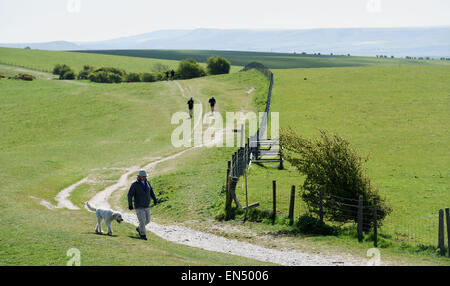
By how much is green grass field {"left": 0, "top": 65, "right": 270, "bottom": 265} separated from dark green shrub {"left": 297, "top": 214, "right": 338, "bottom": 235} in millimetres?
5152

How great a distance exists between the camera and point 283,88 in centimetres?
8850

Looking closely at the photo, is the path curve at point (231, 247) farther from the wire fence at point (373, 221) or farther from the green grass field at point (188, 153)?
the wire fence at point (373, 221)

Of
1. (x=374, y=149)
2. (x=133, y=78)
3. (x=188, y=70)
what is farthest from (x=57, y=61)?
(x=374, y=149)

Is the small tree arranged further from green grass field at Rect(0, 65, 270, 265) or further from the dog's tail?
the dog's tail

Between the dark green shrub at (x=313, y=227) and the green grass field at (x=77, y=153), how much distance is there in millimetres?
5152

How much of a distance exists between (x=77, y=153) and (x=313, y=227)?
32278 mm

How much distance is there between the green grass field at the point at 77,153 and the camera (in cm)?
1705

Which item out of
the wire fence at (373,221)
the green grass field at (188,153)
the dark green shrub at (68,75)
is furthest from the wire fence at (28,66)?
the wire fence at (373,221)

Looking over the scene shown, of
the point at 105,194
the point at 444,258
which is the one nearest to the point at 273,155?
the point at 105,194

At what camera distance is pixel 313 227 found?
23062 mm

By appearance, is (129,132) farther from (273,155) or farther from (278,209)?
(278,209)

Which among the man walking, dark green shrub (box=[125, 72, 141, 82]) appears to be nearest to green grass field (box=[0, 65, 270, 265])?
the man walking

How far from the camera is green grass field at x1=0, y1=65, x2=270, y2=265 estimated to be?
1705 centimetres

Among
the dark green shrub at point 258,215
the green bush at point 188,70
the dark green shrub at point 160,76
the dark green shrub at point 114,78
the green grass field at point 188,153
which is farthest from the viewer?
the dark green shrub at point 114,78
